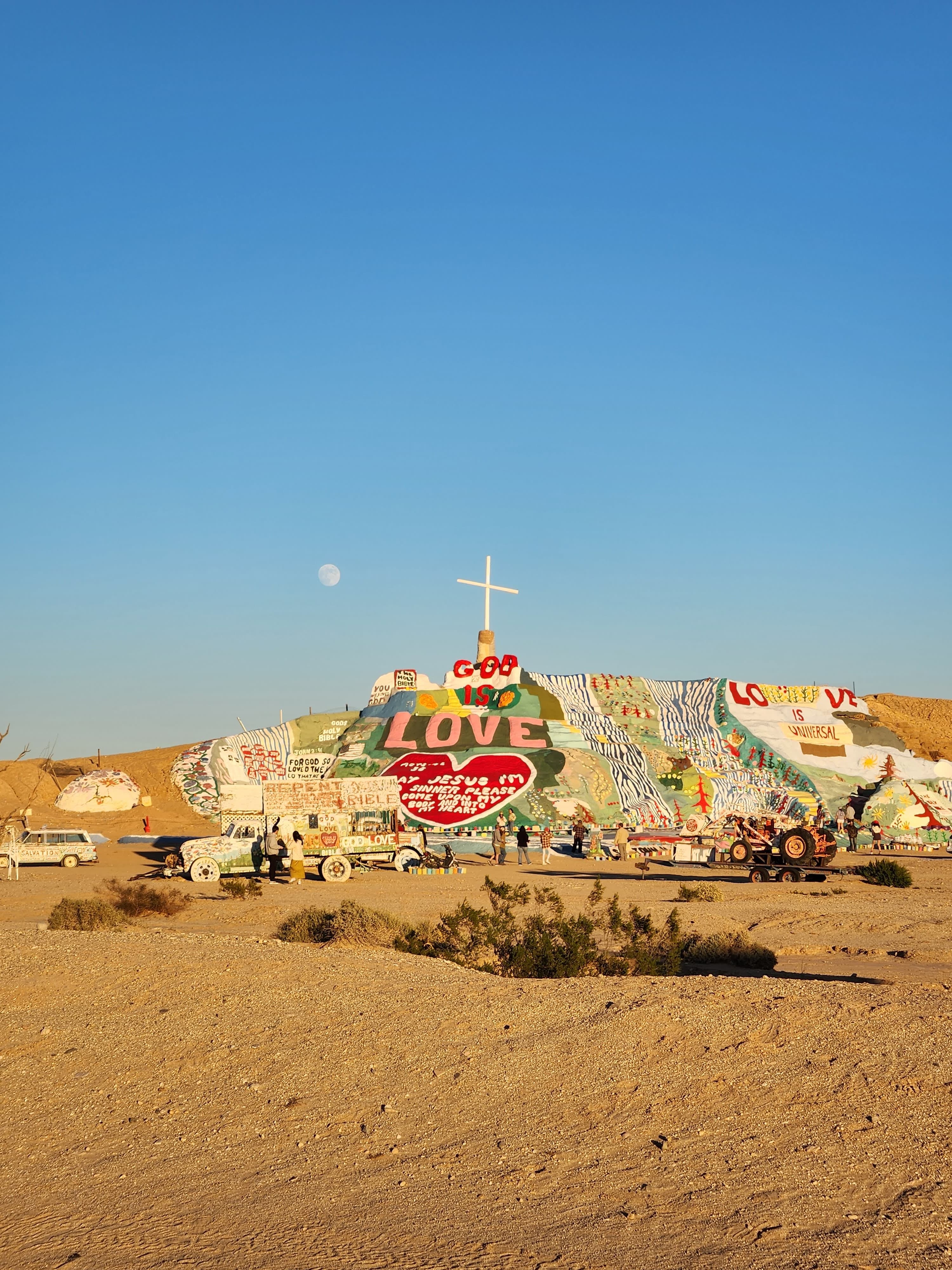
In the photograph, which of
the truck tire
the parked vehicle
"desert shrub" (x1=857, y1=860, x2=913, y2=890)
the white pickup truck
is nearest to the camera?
"desert shrub" (x1=857, y1=860, x2=913, y2=890)

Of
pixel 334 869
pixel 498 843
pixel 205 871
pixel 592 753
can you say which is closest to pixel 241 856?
pixel 205 871

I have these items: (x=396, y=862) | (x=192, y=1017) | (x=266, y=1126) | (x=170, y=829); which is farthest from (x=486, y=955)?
(x=170, y=829)

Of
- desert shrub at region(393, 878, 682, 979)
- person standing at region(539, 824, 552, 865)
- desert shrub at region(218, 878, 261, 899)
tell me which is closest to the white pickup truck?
desert shrub at region(218, 878, 261, 899)

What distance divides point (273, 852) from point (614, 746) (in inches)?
859

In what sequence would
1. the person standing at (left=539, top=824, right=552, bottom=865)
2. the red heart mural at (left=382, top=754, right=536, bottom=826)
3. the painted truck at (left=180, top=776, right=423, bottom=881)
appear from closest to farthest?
the painted truck at (left=180, top=776, right=423, bottom=881), the person standing at (left=539, top=824, right=552, bottom=865), the red heart mural at (left=382, top=754, right=536, bottom=826)

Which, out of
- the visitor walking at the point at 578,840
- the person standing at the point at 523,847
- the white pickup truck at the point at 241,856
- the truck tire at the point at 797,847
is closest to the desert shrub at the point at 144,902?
the white pickup truck at the point at 241,856

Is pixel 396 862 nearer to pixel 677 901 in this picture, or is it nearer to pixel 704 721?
pixel 677 901

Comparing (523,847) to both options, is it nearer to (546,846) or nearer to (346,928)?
(546,846)

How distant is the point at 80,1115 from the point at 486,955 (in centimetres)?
763

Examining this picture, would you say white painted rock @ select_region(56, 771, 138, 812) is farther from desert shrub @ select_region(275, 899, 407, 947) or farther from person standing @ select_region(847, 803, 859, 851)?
desert shrub @ select_region(275, 899, 407, 947)

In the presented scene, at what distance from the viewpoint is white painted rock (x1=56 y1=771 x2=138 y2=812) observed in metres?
53.7

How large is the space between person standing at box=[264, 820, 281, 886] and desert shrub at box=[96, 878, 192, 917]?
677 centimetres

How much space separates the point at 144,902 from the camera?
22.1 metres

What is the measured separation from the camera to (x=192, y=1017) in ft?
35.7
